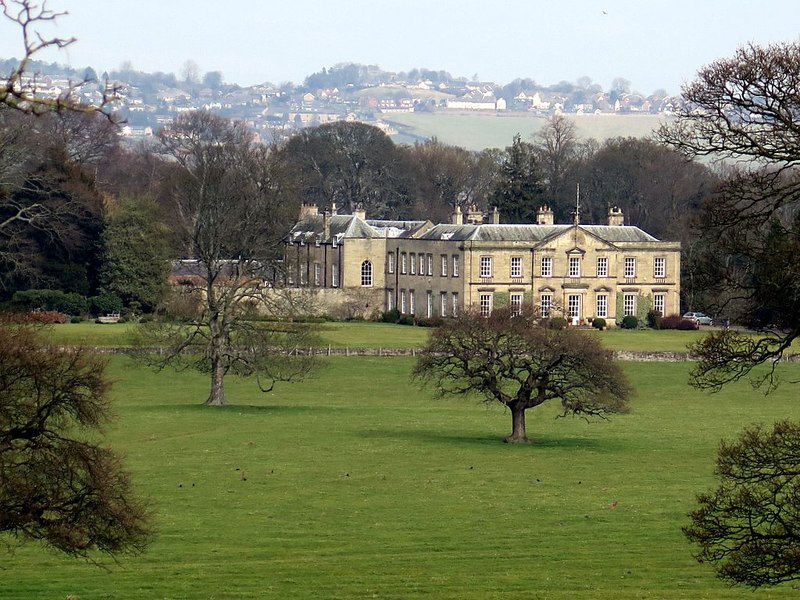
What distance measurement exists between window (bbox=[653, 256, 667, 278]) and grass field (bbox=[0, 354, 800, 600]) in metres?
33.0

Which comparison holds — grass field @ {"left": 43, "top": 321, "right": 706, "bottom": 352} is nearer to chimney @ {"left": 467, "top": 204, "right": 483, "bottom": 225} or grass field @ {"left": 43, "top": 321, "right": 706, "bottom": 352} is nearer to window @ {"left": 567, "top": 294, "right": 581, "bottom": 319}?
window @ {"left": 567, "top": 294, "right": 581, "bottom": 319}

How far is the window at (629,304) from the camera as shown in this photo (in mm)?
92562

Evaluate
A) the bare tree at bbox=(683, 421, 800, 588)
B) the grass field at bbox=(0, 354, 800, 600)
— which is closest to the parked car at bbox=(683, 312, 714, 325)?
the grass field at bbox=(0, 354, 800, 600)

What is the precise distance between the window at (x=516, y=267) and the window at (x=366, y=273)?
9.13 meters

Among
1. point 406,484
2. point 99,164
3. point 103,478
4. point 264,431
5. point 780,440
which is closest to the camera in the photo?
point 780,440

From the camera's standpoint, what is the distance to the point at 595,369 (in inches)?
1767

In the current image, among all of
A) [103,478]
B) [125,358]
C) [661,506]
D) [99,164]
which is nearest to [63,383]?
[103,478]

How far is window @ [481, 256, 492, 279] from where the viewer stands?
90375 mm

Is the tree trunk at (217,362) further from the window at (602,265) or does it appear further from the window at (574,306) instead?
the window at (602,265)

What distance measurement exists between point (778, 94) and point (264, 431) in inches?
1297

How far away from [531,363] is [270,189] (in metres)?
54.4

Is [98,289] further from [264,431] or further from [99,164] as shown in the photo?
[99,164]

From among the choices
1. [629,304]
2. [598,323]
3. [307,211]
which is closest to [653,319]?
[629,304]

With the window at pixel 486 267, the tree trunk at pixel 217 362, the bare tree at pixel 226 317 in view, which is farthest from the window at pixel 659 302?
the tree trunk at pixel 217 362
